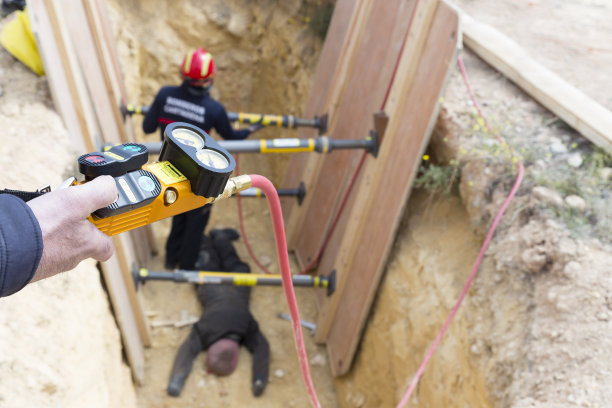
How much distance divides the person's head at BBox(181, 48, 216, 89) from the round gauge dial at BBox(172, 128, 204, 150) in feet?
6.62

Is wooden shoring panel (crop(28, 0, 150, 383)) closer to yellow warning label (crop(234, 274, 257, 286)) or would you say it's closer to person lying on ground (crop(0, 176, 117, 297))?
yellow warning label (crop(234, 274, 257, 286))

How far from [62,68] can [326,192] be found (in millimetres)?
2049

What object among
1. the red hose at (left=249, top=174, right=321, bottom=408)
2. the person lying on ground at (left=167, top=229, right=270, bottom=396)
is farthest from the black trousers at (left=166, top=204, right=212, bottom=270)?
the red hose at (left=249, top=174, right=321, bottom=408)

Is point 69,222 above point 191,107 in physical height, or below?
above

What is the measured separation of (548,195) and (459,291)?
64 centimetres

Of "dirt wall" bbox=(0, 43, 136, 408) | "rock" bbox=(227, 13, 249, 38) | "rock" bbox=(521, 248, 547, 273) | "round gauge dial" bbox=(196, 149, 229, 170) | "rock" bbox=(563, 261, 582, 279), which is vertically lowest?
"dirt wall" bbox=(0, 43, 136, 408)

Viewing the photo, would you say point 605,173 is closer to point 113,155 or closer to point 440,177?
point 440,177

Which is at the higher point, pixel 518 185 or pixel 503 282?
pixel 518 185

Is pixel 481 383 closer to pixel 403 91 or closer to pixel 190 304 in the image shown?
pixel 403 91

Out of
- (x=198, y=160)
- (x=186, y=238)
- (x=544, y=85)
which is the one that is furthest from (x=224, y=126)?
(x=198, y=160)

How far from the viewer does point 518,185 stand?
237 centimetres

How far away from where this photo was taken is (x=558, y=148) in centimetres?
254

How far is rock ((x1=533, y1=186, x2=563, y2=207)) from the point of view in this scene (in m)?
2.29

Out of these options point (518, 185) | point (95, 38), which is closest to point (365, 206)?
point (518, 185)
